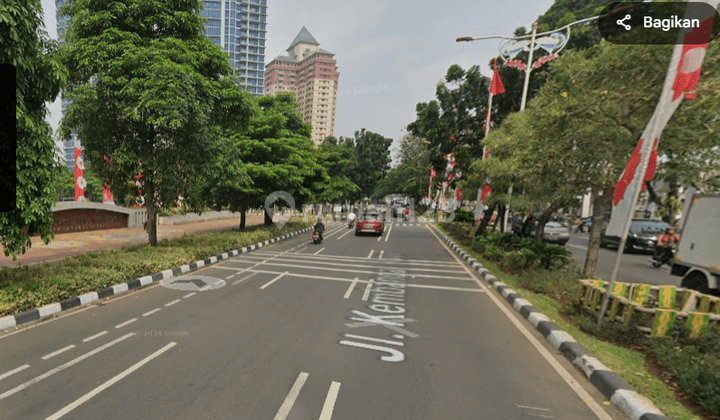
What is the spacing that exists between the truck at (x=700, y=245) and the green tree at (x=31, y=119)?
13049 millimetres

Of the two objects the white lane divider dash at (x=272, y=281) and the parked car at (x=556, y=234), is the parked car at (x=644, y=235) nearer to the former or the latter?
the parked car at (x=556, y=234)

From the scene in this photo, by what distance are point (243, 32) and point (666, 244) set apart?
125637mm

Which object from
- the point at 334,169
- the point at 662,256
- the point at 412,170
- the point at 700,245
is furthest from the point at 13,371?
the point at 412,170

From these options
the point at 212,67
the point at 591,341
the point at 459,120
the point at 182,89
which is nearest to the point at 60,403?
the point at 591,341

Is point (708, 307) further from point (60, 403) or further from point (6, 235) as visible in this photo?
point (6, 235)

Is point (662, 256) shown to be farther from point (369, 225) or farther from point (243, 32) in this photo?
point (243, 32)

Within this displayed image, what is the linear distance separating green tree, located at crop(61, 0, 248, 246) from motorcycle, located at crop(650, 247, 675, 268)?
16.5 meters

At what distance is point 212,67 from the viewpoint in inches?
409

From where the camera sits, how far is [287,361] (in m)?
4.12

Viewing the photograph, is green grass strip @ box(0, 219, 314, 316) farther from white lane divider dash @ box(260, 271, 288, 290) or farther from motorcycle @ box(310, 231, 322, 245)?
motorcycle @ box(310, 231, 322, 245)

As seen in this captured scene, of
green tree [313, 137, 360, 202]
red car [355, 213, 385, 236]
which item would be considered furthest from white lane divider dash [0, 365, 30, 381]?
green tree [313, 137, 360, 202]

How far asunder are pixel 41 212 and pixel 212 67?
7.01 meters

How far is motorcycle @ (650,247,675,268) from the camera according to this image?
12430mm

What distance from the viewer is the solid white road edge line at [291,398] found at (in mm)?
3107
